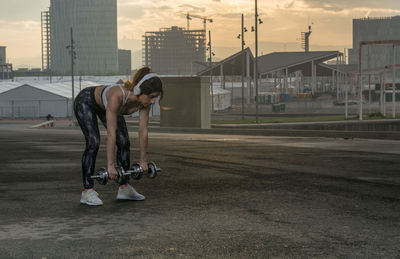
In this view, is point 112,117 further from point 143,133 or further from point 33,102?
point 33,102

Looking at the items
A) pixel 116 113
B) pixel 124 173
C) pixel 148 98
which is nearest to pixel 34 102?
pixel 124 173

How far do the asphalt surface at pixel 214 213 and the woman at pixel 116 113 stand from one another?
16.9 inches

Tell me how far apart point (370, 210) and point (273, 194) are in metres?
1.46

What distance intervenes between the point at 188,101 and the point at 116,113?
82.3 ft

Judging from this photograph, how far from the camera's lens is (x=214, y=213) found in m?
6.59

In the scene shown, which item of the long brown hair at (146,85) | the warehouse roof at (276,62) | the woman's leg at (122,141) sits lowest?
the woman's leg at (122,141)

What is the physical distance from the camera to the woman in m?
6.33

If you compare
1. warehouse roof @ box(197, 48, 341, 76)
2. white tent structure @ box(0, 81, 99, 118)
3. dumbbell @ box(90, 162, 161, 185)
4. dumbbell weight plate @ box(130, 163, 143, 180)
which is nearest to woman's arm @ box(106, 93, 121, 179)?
dumbbell @ box(90, 162, 161, 185)

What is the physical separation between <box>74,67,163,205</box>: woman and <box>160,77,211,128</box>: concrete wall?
23.4m

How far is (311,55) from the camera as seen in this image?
328 ft

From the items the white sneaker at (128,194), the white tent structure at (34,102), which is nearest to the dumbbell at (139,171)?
the white sneaker at (128,194)

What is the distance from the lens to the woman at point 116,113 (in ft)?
20.8

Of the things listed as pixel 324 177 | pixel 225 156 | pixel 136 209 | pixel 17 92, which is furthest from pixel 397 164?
pixel 17 92

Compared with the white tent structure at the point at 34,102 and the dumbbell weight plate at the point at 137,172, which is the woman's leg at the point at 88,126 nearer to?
the dumbbell weight plate at the point at 137,172
